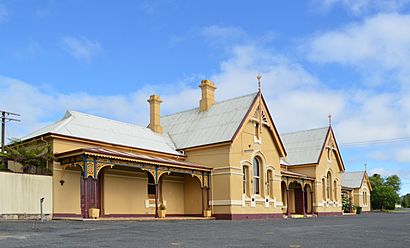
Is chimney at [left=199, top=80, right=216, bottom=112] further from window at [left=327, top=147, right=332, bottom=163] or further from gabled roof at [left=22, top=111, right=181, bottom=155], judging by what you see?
window at [left=327, top=147, right=332, bottom=163]

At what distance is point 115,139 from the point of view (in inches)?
1094

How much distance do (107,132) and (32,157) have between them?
600 cm

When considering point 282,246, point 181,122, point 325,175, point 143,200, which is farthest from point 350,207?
point 282,246

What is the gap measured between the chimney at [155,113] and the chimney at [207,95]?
3.13 m

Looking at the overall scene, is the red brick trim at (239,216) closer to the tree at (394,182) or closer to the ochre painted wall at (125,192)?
the ochre painted wall at (125,192)

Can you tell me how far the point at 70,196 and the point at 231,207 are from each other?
1015 cm

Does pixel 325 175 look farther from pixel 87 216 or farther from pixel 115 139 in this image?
pixel 87 216

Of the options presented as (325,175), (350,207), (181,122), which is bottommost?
(350,207)

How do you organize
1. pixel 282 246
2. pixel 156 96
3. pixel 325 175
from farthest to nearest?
pixel 325 175
pixel 156 96
pixel 282 246

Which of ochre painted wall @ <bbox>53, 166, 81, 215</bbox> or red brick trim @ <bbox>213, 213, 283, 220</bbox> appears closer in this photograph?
ochre painted wall @ <bbox>53, 166, 81, 215</bbox>

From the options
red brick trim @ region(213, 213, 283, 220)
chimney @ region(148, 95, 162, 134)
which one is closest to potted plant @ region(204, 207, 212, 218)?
red brick trim @ region(213, 213, 283, 220)

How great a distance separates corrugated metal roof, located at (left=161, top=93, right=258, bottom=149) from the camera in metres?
31.1

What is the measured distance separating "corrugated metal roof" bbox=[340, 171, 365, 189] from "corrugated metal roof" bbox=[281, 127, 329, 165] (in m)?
21.1

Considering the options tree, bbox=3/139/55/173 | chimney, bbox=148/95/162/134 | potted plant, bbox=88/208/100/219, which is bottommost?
potted plant, bbox=88/208/100/219
